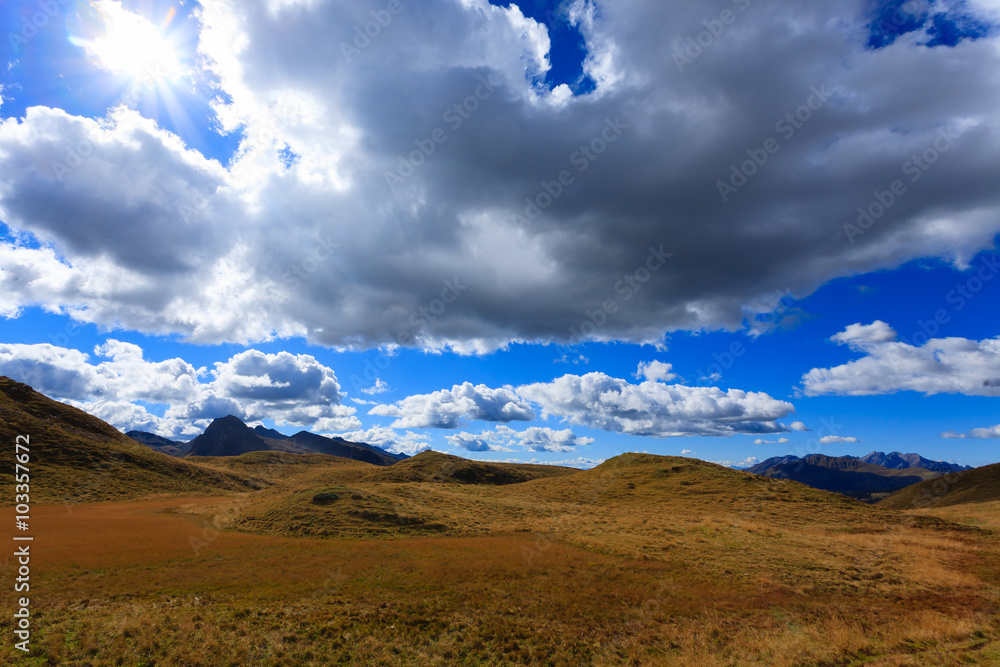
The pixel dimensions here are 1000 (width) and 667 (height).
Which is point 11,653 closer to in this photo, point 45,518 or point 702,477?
point 45,518

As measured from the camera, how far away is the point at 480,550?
117ft

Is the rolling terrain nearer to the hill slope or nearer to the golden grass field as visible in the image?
the golden grass field

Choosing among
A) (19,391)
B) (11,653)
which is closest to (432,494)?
(11,653)

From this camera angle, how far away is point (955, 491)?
99688 mm

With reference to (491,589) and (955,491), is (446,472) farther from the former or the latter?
(955,491)

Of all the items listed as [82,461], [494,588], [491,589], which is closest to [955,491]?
A: [494,588]

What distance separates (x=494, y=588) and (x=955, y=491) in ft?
451

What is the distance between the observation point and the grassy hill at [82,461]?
78750 millimetres

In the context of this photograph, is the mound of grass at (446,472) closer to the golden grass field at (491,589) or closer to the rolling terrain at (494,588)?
the rolling terrain at (494,588)

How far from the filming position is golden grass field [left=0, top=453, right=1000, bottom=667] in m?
17.4

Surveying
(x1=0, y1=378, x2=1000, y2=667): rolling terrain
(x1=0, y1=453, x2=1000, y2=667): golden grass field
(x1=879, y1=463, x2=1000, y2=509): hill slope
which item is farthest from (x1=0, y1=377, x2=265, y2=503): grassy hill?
(x1=879, y1=463, x2=1000, y2=509): hill slope

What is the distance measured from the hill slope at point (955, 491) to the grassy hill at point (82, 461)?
179 metres

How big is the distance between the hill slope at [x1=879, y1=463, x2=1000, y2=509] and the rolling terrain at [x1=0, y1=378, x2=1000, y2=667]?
50.4 m

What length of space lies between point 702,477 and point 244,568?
82.3 metres
